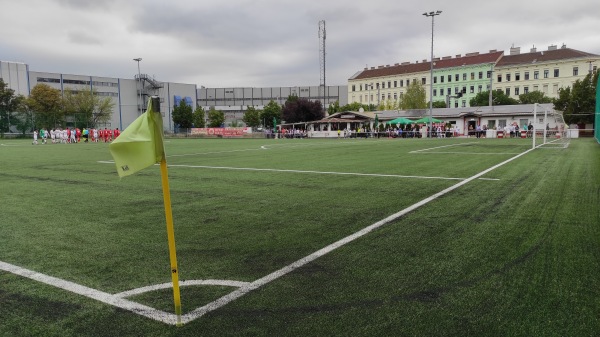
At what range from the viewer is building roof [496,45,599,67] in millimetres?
90525

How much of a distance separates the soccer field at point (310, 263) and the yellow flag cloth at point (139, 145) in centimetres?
114

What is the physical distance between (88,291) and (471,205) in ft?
18.7

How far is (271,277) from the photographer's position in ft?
12.0

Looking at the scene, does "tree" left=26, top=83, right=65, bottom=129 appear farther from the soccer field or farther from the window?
the soccer field

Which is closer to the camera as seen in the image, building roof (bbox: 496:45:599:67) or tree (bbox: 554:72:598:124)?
tree (bbox: 554:72:598:124)

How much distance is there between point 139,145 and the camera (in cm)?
262

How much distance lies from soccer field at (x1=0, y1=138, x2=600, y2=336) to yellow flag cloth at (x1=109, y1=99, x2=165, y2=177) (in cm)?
114

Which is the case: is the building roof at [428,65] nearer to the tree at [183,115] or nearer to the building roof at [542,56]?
the building roof at [542,56]

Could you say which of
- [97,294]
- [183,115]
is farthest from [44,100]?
[97,294]

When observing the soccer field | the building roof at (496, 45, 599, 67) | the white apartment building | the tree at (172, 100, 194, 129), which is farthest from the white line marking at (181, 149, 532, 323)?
the building roof at (496, 45, 599, 67)

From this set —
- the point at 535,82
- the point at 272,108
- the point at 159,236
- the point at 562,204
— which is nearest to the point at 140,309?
the point at 159,236

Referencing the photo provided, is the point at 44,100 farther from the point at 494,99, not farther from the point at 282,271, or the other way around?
the point at 494,99

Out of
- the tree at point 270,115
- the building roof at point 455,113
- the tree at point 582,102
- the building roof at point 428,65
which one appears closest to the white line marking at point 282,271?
the building roof at point 455,113

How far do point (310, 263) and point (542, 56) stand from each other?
113 m
